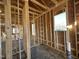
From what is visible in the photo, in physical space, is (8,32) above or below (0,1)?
below

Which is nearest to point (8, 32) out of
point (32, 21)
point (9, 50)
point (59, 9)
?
point (9, 50)

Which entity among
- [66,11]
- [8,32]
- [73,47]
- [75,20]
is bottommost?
[73,47]

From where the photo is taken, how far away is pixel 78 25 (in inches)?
223

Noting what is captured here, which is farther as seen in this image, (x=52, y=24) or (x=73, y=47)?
(x=52, y=24)

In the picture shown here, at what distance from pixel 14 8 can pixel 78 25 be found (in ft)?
10.2

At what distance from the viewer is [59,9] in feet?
23.8

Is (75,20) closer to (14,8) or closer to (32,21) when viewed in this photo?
(14,8)

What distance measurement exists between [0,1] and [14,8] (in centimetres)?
144

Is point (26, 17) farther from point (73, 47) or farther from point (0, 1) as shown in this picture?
point (73, 47)

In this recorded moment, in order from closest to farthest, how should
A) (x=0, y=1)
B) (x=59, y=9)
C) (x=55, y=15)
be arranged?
(x=0, y=1), (x=59, y=9), (x=55, y=15)

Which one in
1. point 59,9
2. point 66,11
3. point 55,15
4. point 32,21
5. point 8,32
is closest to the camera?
point 8,32

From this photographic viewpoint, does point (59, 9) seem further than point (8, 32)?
Yes

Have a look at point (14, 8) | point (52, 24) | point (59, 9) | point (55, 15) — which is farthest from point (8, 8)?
point (52, 24)

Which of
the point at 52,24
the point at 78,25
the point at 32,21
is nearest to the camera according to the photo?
the point at 78,25
